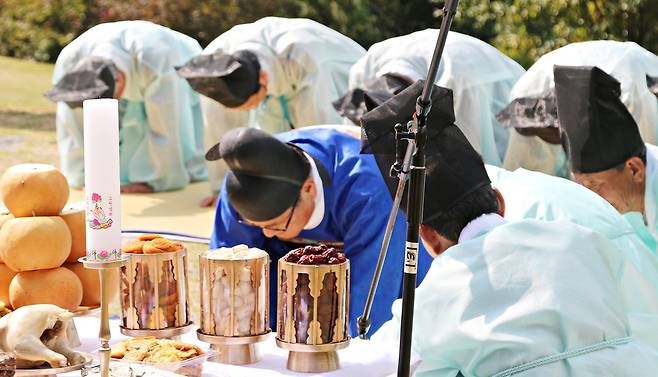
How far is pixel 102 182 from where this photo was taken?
2064mm

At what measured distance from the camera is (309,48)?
25.3 ft

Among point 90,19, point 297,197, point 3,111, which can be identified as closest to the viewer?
point 297,197

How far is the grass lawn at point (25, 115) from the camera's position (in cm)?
1149

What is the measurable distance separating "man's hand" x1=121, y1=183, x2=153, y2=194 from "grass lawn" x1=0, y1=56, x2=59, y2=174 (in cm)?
167

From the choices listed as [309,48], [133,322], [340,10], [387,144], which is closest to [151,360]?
[133,322]

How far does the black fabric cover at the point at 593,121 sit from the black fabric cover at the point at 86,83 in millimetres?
4791

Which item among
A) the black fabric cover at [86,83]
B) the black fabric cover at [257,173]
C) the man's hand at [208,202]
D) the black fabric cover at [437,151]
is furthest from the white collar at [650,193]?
the man's hand at [208,202]

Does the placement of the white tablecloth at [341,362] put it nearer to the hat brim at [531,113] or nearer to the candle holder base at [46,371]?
the candle holder base at [46,371]

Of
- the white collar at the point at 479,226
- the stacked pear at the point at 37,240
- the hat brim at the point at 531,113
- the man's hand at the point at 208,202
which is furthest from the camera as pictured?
the man's hand at the point at 208,202

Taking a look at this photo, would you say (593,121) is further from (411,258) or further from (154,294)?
(411,258)

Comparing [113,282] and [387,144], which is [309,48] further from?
[387,144]

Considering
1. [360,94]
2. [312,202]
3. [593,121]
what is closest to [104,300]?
[312,202]

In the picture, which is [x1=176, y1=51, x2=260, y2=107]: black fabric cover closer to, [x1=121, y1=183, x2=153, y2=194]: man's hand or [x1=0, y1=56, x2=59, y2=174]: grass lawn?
[x1=121, y1=183, x2=153, y2=194]: man's hand

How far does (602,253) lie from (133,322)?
116 centimetres
